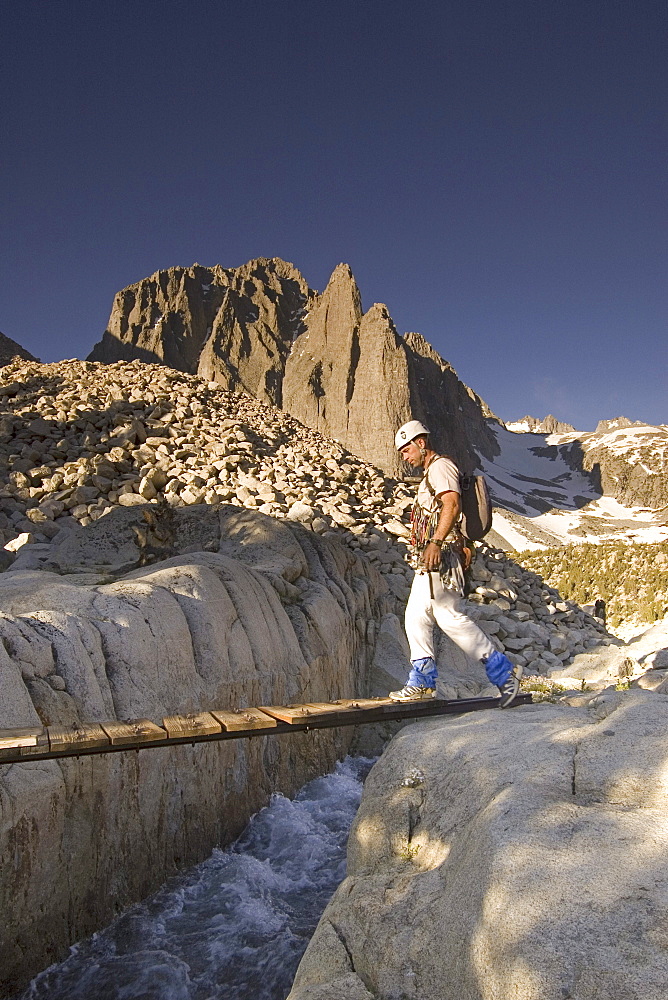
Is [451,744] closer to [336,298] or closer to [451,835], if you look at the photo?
[451,835]

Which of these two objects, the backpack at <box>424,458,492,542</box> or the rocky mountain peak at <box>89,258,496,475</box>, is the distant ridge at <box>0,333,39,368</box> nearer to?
the rocky mountain peak at <box>89,258,496,475</box>

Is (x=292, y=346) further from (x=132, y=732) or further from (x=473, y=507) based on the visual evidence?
(x=132, y=732)

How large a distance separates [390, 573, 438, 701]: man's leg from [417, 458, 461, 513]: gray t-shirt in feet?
2.32

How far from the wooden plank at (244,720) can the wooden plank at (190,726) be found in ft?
0.26

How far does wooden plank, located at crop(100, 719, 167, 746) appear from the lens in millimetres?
4406

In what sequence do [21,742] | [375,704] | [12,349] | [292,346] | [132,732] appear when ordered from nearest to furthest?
[21,742]
[132,732]
[375,704]
[12,349]
[292,346]

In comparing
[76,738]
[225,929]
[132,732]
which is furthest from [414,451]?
[225,929]

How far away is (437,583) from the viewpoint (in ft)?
19.6

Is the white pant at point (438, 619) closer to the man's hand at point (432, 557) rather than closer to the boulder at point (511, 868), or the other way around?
the man's hand at point (432, 557)

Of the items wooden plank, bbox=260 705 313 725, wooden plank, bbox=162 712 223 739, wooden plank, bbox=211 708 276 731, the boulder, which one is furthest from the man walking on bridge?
wooden plank, bbox=162 712 223 739

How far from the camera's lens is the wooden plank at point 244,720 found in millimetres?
4905

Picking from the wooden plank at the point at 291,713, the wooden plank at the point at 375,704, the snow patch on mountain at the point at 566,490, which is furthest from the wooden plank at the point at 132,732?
the snow patch on mountain at the point at 566,490

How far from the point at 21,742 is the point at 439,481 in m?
4.02

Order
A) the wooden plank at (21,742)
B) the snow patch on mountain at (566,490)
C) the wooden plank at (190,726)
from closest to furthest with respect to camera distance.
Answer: the wooden plank at (21,742) < the wooden plank at (190,726) < the snow patch on mountain at (566,490)
